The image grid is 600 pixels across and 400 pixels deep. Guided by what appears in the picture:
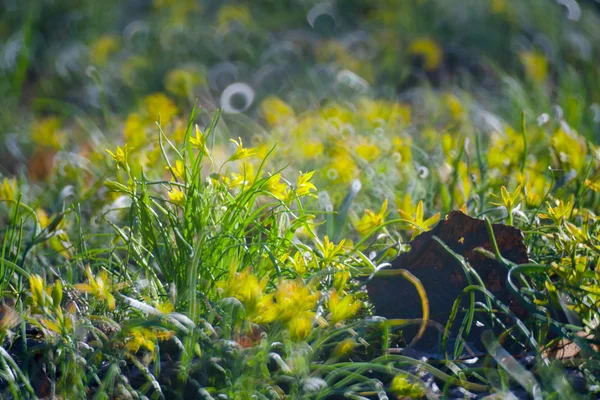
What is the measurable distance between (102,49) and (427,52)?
2.50 m

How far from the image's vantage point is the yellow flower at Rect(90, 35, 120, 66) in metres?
5.05

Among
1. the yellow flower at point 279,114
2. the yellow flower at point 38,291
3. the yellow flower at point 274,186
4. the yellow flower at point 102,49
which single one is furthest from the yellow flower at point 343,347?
the yellow flower at point 102,49

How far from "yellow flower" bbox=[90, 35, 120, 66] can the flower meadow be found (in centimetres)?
2

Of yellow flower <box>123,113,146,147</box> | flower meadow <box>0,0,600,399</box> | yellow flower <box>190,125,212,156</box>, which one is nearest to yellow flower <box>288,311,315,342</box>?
flower meadow <box>0,0,600,399</box>

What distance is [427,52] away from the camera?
4891 millimetres

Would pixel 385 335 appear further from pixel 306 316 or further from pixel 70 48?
pixel 70 48

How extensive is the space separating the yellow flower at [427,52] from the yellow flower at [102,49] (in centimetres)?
236

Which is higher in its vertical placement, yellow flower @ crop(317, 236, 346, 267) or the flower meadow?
yellow flower @ crop(317, 236, 346, 267)

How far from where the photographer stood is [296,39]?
17.9 ft

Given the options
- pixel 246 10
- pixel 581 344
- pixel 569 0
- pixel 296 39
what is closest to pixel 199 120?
pixel 296 39

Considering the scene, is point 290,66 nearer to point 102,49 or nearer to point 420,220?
point 102,49

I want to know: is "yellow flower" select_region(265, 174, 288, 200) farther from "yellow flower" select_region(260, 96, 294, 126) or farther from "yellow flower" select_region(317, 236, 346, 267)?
"yellow flower" select_region(260, 96, 294, 126)

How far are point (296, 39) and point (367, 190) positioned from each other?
324 cm

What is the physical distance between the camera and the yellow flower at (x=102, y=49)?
5051 millimetres
